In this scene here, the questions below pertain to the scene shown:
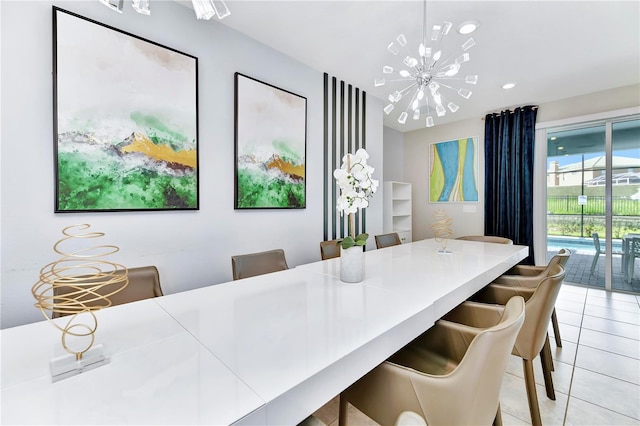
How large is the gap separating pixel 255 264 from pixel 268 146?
1.37 m

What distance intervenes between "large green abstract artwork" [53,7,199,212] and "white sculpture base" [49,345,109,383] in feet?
4.58

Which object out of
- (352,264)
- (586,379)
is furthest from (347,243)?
(586,379)

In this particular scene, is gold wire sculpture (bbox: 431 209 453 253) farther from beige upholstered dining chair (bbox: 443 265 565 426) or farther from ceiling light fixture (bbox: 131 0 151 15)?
ceiling light fixture (bbox: 131 0 151 15)

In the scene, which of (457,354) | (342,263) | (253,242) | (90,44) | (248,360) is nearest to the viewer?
(248,360)

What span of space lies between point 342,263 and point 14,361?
1.29 m

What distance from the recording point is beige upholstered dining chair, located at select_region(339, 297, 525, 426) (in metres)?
0.84

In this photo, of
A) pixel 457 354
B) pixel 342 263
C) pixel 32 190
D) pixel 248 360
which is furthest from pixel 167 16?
pixel 457 354

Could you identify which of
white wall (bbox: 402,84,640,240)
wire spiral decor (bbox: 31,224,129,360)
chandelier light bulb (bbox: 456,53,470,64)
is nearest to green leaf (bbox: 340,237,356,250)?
wire spiral decor (bbox: 31,224,129,360)

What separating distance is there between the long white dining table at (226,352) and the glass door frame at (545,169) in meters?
3.91

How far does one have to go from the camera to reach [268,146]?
2812mm

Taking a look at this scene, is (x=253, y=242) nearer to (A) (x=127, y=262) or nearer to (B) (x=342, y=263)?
(A) (x=127, y=262)

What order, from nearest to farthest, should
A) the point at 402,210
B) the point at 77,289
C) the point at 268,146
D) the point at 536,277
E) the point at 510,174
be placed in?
the point at 77,289 → the point at 536,277 → the point at 268,146 → the point at 510,174 → the point at 402,210

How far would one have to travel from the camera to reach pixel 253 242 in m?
2.73

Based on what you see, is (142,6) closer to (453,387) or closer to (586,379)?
(453,387)
